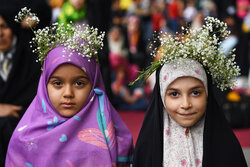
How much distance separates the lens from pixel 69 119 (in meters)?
3.66

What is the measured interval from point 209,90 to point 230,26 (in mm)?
5995

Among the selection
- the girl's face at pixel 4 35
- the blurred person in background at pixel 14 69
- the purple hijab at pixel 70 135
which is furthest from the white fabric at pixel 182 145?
the girl's face at pixel 4 35

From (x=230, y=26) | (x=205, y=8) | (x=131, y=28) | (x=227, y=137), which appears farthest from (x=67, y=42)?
(x=205, y=8)

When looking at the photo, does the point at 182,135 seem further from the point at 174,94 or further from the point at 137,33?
the point at 137,33

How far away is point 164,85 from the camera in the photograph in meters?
3.52

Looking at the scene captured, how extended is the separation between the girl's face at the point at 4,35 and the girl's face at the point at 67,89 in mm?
1421

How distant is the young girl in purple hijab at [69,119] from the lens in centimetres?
360

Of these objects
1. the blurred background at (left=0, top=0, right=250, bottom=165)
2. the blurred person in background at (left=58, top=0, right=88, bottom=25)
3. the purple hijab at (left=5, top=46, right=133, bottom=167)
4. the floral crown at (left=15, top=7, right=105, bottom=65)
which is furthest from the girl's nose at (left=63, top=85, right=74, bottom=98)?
the blurred person in background at (left=58, top=0, right=88, bottom=25)

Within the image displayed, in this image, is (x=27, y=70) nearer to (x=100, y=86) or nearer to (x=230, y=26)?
(x=100, y=86)

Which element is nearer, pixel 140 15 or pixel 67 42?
pixel 67 42

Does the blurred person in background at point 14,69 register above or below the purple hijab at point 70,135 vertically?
above

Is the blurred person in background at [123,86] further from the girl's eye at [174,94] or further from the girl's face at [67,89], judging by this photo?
the girl's eye at [174,94]

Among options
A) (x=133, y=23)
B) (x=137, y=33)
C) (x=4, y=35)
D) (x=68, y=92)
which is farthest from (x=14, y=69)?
(x=133, y=23)

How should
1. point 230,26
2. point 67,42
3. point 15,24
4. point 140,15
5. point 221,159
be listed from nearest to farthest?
point 221,159 < point 67,42 < point 15,24 < point 230,26 < point 140,15
